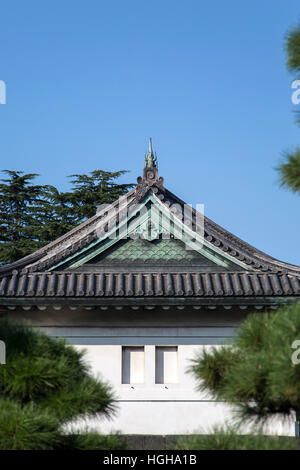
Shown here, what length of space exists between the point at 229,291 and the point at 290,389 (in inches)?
241

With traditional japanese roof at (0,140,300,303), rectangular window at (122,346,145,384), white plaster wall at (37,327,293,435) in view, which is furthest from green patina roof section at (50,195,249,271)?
rectangular window at (122,346,145,384)

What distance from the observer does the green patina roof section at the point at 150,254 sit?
1287 cm

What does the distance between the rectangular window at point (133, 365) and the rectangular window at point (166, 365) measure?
0.93ft

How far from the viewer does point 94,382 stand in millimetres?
6883

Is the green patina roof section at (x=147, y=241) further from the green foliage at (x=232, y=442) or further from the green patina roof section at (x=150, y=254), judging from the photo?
the green foliage at (x=232, y=442)

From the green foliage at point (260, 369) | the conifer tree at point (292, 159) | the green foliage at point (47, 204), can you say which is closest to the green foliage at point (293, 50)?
the conifer tree at point (292, 159)

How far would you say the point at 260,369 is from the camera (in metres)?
6.21

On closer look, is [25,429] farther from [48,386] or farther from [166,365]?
[166,365]

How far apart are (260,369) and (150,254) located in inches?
270

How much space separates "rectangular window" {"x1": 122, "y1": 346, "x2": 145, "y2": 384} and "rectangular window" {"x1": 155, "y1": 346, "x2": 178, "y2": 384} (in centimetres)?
28
